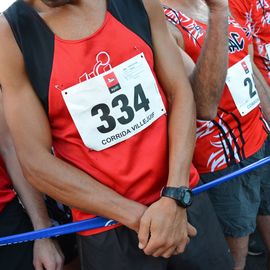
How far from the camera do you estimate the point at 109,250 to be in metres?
1.44

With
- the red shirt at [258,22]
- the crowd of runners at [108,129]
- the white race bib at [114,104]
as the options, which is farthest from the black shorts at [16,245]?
the red shirt at [258,22]

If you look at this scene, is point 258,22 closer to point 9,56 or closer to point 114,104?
point 114,104

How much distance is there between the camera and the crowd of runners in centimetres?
132

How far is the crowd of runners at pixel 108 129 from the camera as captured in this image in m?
1.32

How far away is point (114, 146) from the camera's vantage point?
140 centimetres

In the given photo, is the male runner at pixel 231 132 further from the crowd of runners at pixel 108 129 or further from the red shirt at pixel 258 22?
the red shirt at pixel 258 22

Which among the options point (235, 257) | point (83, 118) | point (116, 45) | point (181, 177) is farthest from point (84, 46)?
point (235, 257)

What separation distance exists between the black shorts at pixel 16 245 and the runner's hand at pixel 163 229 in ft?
1.69

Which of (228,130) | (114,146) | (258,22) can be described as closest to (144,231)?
(114,146)

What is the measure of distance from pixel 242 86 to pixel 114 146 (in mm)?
800

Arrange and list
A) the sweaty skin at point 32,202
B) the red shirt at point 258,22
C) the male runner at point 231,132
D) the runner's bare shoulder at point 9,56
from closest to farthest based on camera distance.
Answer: the runner's bare shoulder at point 9,56 → the sweaty skin at point 32,202 → the male runner at point 231,132 → the red shirt at point 258,22

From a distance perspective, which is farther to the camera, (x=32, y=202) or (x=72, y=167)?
(x=32, y=202)

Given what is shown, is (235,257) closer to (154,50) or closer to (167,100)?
(167,100)

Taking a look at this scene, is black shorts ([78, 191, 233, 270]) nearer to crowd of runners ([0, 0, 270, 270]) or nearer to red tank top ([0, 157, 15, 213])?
crowd of runners ([0, 0, 270, 270])
